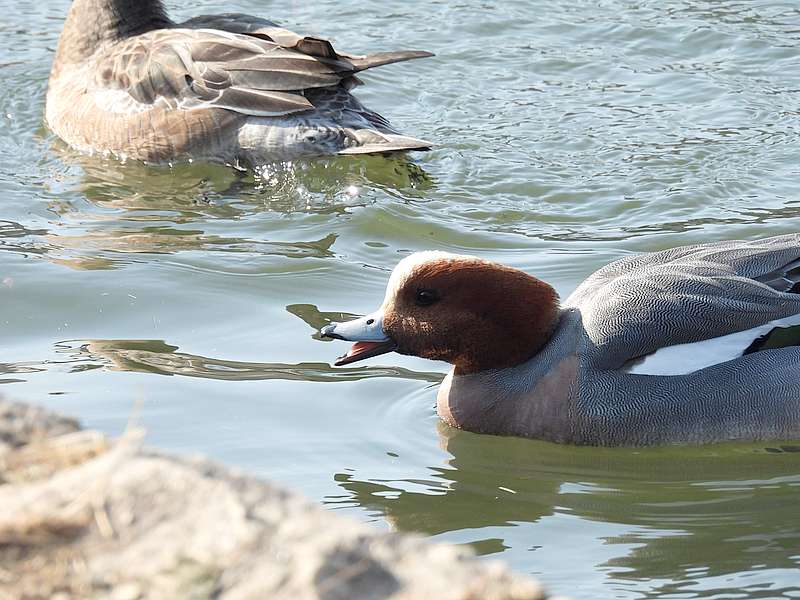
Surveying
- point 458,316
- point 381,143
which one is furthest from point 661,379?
point 381,143

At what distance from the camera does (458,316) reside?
5.83 m

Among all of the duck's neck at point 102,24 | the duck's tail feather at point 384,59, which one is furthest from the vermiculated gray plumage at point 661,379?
the duck's neck at point 102,24

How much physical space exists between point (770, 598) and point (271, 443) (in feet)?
7.29

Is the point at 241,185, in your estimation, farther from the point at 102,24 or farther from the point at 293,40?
the point at 102,24

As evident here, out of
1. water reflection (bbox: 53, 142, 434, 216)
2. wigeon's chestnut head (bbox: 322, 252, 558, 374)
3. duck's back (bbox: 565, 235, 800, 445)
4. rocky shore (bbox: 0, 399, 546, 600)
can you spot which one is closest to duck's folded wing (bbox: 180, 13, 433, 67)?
water reflection (bbox: 53, 142, 434, 216)

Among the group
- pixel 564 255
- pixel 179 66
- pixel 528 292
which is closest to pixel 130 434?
pixel 528 292

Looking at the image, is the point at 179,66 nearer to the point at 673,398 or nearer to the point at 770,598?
the point at 673,398

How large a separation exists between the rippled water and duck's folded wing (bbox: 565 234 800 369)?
0.49 m

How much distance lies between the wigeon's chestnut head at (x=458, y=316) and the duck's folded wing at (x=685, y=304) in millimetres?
267

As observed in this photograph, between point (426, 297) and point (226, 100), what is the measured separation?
3.83 m

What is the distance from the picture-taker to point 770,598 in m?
4.29

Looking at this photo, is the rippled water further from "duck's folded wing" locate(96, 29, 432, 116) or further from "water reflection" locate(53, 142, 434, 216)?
"duck's folded wing" locate(96, 29, 432, 116)

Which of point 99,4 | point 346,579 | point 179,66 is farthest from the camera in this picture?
point 99,4

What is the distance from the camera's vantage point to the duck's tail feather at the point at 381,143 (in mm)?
8641
